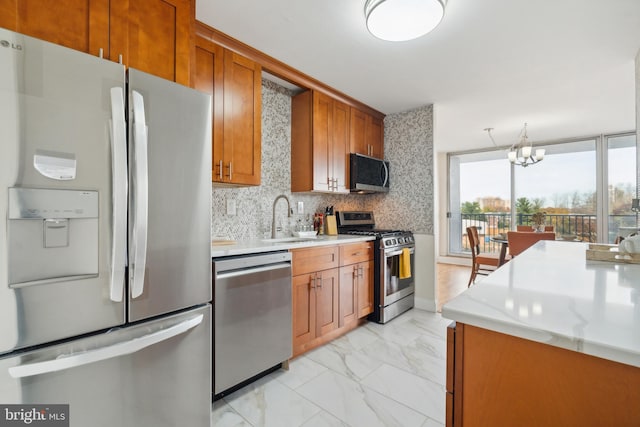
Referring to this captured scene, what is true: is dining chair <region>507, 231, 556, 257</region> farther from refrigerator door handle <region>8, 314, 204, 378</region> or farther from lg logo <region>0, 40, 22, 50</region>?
lg logo <region>0, 40, 22, 50</region>

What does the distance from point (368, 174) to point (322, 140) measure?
781 mm

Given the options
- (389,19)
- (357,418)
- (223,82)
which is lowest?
(357,418)

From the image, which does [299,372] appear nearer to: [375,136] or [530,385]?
[530,385]

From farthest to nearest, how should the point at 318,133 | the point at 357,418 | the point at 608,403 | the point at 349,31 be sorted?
the point at 318,133, the point at 349,31, the point at 357,418, the point at 608,403

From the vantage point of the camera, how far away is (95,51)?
1.27 m

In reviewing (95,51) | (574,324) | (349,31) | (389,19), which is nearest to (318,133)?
(349,31)

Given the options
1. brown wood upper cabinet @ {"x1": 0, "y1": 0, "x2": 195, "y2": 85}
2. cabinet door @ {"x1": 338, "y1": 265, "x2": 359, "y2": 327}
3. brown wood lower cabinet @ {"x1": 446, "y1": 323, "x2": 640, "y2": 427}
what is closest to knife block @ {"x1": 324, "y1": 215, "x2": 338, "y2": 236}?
cabinet door @ {"x1": 338, "y1": 265, "x2": 359, "y2": 327}

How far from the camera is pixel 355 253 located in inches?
110

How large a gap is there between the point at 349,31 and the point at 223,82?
3.15 ft

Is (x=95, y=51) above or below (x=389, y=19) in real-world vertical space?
below

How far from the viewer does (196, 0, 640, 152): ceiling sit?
1.84 m

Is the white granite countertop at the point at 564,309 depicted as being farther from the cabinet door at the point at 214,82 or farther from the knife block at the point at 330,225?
the knife block at the point at 330,225

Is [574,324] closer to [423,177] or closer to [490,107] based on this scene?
[423,177]

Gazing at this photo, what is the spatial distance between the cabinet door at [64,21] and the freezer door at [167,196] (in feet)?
0.96
